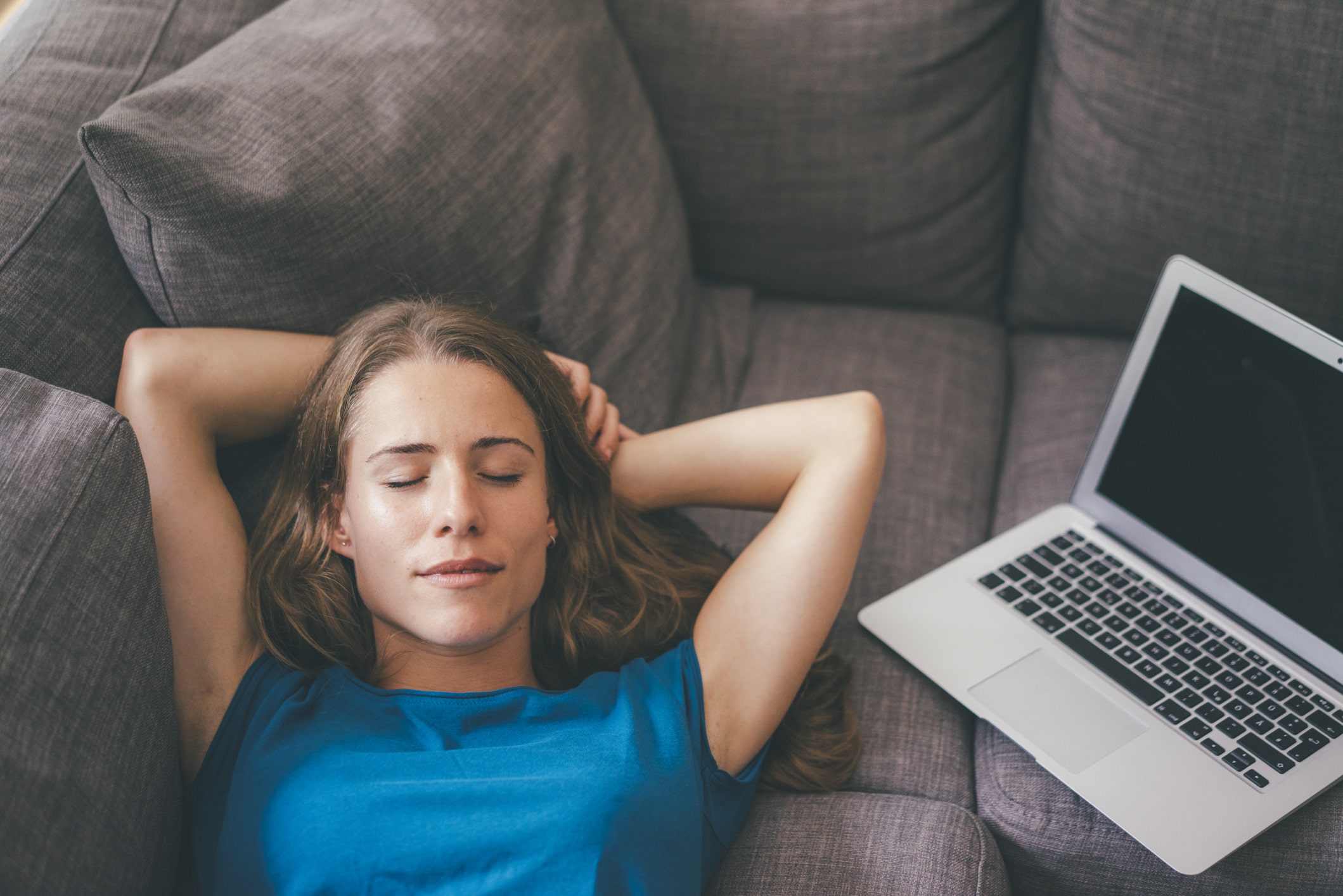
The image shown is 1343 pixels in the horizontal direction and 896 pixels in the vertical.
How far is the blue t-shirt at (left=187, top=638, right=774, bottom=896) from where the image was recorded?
0.85 metres

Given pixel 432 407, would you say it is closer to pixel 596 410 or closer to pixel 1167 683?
pixel 596 410

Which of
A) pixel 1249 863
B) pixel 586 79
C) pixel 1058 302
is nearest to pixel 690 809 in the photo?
pixel 1249 863

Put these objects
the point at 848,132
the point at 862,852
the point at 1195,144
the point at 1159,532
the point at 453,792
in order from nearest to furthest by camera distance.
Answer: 1. the point at 453,792
2. the point at 862,852
3. the point at 1159,532
4. the point at 1195,144
5. the point at 848,132

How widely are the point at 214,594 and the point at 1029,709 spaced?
2.86 feet

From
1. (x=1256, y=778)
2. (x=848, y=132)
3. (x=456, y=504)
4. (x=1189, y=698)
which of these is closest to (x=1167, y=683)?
(x=1189, y=698)

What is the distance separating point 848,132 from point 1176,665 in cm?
91

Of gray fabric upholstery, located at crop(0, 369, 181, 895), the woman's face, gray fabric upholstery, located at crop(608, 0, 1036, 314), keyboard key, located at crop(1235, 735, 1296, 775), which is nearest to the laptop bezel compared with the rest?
keyboard key, located at crop(1235, 735, 1296, 775)

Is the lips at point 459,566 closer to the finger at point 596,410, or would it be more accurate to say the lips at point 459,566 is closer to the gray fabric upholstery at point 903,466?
the finger at point 596,410

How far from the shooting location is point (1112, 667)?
1111mm

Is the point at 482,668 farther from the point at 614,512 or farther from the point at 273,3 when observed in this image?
the point at 273,3

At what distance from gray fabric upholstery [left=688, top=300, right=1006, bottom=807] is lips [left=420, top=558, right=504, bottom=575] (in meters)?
0.46

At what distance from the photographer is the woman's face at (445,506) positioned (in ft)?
3.00

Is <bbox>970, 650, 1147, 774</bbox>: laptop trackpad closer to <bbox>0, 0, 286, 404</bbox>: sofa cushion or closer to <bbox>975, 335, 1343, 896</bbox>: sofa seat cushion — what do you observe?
<bbox>975, 335, 1343, 896</bbox>: sofa seat cushion

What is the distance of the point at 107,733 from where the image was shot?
76 cm
